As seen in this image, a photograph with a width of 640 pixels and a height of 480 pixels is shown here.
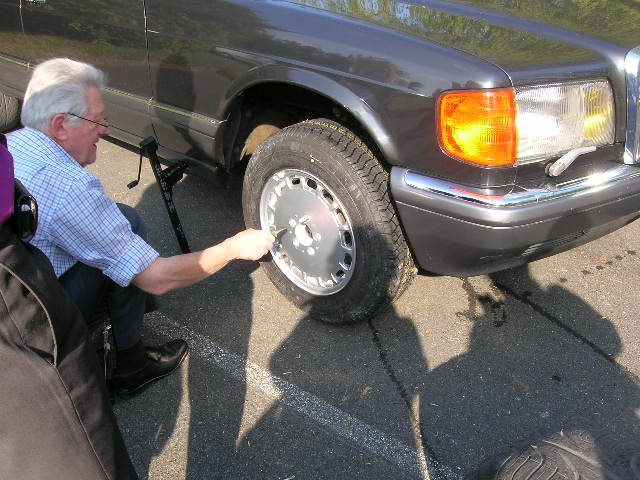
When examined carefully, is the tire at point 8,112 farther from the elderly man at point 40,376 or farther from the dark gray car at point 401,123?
the elderly man at point 40,376

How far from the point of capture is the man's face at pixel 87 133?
2039mm

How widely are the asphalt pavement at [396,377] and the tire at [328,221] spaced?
0.18 m

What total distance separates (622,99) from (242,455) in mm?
1981

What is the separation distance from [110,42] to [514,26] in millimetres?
2140

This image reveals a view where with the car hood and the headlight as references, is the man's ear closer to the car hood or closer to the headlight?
the car hood

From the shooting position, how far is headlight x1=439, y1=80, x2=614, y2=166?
2.01m

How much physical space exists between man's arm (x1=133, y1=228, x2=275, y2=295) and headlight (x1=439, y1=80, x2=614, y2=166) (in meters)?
0.78

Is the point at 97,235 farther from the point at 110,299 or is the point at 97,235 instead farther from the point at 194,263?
the point at 110,299

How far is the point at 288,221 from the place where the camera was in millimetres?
2736

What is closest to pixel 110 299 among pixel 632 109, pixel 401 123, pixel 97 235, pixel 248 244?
pixel 97 235

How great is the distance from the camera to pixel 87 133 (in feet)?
6.82

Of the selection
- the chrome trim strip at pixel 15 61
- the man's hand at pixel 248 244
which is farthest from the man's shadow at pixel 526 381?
the chrome trim strip at pixel 15 61

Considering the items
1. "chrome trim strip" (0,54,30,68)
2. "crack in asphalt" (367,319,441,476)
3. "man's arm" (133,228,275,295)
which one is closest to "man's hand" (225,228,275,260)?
"man's arm" (133,228,275,295)

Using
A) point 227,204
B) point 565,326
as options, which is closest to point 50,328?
point 565,326
